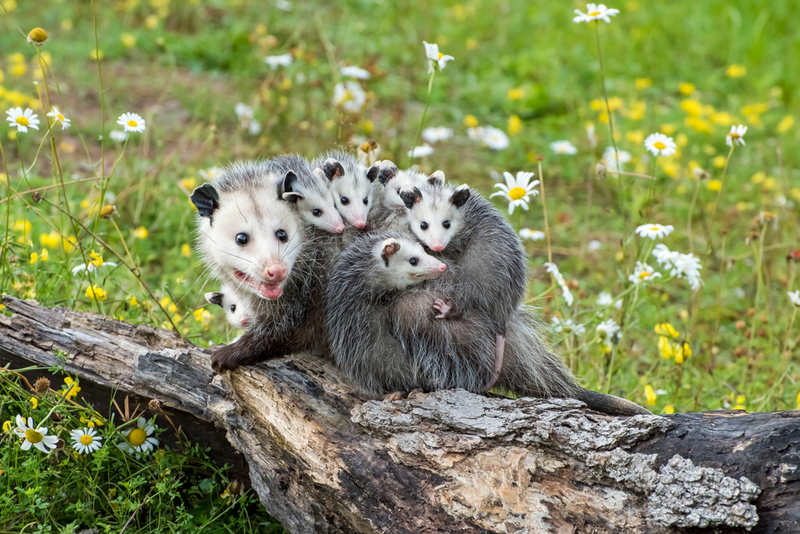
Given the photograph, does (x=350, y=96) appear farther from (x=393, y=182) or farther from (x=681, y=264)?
(x=681, y=264)

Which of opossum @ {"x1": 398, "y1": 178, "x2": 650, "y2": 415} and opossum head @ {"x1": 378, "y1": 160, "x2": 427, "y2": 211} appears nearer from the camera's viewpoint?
opossum @ {"x1": 398, "y1": 178, "x2": 650, "y2": 415}

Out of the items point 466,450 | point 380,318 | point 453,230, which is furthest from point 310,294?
point 466,450

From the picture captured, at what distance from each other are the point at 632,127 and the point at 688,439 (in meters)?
4.03

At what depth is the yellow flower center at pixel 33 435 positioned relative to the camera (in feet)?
5.96

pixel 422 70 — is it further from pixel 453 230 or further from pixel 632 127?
pixel 453 230

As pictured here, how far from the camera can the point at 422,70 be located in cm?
588

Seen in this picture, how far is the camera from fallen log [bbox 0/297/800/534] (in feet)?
4.90

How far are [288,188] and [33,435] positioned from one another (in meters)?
0.97

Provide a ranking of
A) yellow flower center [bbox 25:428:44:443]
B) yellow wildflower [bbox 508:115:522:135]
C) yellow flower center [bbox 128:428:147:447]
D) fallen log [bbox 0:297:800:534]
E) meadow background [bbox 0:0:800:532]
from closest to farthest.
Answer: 1. fallen log [bbox 0:297:800:534]
2. yellow flower center [bbox 25:428:44:443]
3. yellow flower center [bbox 128:428:147:447]
4. meadow background [bbox 0:0:800:532]
5. yellow wildflower [bbox 508:115:522:135]

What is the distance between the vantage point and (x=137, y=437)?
6.66ft

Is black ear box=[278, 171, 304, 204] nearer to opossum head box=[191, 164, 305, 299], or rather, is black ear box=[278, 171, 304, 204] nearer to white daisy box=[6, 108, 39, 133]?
opossum head box=[191, 164, 305, 299]

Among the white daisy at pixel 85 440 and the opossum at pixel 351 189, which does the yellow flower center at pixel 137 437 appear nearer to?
the white daisy at pixel 85 440

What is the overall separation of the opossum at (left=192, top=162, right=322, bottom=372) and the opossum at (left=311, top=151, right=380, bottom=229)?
0.48 ft

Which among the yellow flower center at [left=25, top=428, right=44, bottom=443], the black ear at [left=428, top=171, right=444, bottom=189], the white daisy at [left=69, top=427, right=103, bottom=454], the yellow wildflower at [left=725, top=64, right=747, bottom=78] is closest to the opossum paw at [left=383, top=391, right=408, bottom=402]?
the black ear at [left=428, top=171, right=444, bottom=189]
